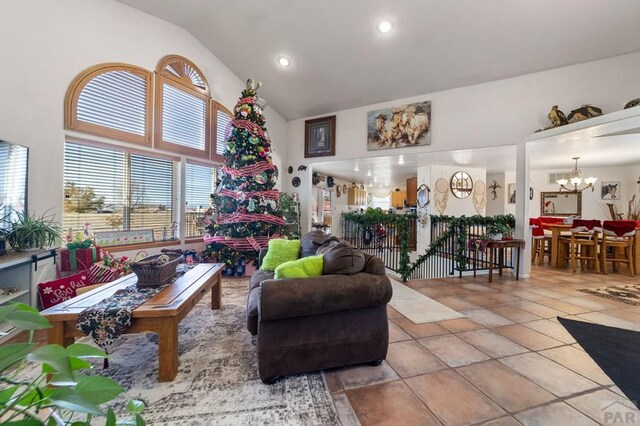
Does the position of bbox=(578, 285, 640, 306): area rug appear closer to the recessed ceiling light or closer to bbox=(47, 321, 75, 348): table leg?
the recessed ceiling light

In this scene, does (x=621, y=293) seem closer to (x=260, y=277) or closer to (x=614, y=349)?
(x=614, y=349)

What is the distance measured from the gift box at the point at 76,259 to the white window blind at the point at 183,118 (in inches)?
76.4

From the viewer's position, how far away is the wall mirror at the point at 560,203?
7.33 meters

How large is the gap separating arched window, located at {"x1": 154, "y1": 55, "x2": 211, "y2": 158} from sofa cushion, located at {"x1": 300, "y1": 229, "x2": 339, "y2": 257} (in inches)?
109

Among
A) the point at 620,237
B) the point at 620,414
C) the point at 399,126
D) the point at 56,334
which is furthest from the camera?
the point at 399,126

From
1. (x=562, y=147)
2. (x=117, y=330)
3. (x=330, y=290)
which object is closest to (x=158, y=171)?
(x=117, y=330)

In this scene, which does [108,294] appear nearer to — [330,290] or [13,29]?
[330,290]

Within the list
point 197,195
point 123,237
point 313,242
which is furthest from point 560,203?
point 123,237

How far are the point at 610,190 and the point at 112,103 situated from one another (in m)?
10.7

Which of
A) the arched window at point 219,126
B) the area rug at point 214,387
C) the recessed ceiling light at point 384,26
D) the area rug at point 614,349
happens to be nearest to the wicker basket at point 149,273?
the area rug at point 214,387

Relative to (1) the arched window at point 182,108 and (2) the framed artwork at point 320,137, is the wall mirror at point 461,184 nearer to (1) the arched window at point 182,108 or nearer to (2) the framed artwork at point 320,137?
(2) the framed artwork at point 320,137

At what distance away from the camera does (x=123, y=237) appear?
3.81 meters

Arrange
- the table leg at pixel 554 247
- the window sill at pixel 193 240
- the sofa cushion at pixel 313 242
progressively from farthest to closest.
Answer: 1. the table leg at pixel 554 247
2. the window sill at pixel 193 240
3. the sofa cushion at pixel 313 242

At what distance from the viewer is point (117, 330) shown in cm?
174
